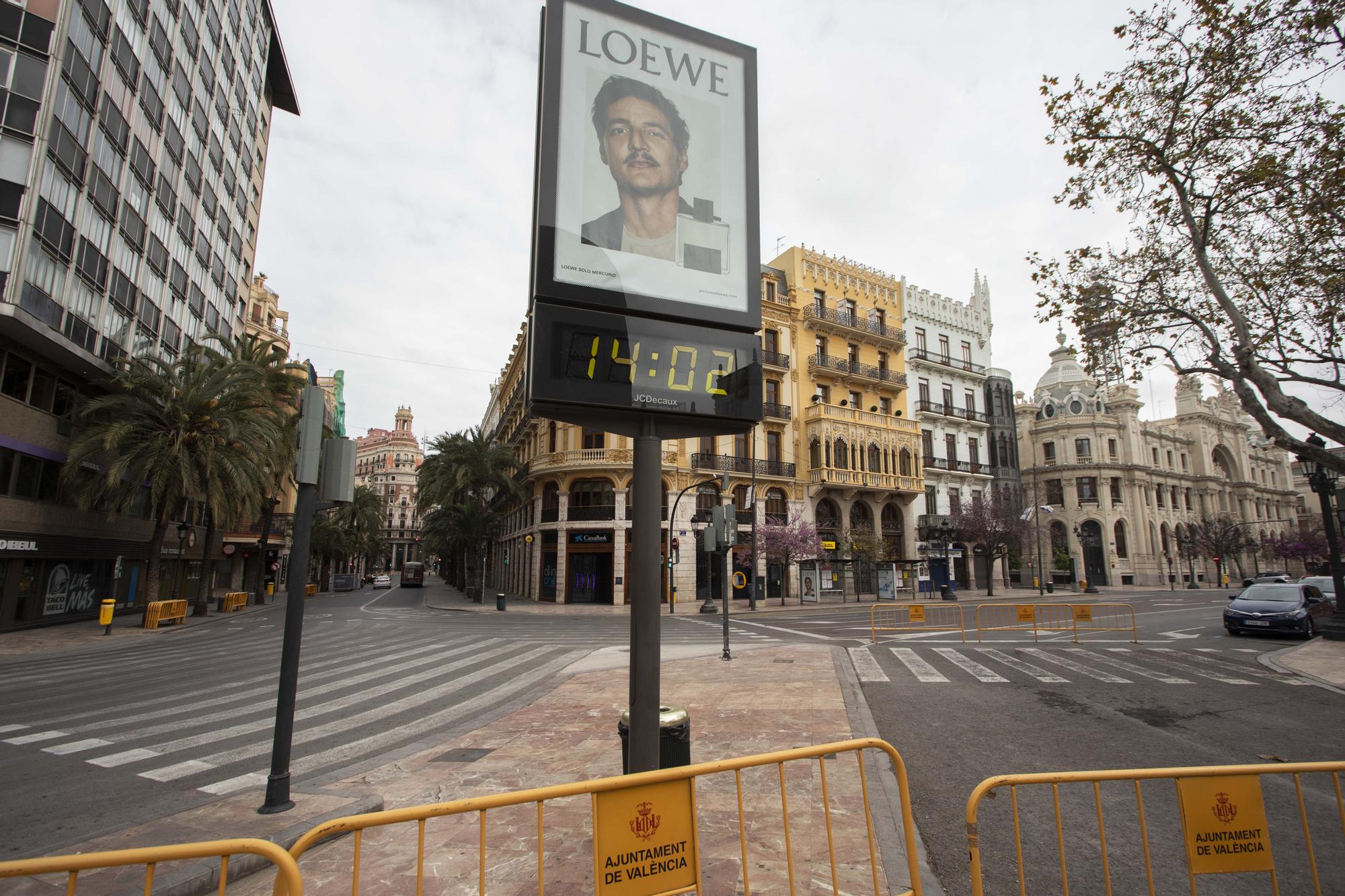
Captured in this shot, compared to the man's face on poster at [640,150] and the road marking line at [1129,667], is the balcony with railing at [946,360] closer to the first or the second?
the road marking line at [1129,667]

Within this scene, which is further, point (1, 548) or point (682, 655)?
point (1, 548)

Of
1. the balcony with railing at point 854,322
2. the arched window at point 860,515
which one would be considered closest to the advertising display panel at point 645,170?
the balcony with railing at point 854,322

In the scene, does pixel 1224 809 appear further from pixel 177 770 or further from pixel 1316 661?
pixel 1316 661

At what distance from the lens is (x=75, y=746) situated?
7.39 m

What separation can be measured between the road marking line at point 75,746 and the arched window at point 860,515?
3874 cm

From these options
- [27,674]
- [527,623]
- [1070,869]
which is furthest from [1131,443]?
[27,674]

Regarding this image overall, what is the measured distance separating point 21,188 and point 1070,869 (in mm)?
26894

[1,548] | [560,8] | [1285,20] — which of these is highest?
[1285,20]

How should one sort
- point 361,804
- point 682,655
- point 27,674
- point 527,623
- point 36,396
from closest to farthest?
1. point 361,804
2. point 27,674
3. point 682,655
4. point 36,396
5. point 527,623

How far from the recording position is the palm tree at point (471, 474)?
37.5 m

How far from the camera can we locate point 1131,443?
62.4 meters

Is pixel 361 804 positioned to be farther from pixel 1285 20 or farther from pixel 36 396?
pixel 36 396

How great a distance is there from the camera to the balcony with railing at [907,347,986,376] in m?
48.3

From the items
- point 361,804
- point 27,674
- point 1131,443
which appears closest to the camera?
point 361,804
